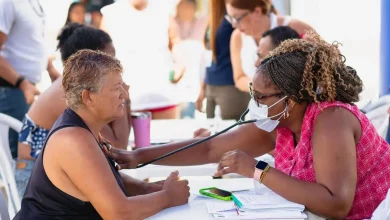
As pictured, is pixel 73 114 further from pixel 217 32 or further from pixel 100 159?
pixel 217 32

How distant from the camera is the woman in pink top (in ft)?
6.65

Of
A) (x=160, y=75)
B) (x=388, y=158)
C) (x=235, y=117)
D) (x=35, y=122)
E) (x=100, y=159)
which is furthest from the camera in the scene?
(x=235, y=117)

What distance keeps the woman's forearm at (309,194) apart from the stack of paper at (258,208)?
3 centimetres

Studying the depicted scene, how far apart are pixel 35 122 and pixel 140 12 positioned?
151cm

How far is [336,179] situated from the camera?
2.02 metres

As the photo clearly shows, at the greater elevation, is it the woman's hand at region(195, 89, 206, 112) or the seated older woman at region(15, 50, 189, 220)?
the seated older woman at region(15, 50, 189, 220)

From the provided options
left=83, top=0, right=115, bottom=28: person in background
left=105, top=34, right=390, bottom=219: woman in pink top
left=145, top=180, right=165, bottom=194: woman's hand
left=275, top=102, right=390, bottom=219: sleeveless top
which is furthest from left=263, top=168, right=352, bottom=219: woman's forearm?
left=83, top=0, right=115, bottom=28: person in background

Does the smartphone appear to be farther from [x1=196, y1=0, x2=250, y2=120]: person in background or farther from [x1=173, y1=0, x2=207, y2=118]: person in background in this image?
[x1=173, y1=0, x2=207, y2=118]: person in background

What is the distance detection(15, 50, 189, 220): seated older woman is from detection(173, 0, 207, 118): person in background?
2928 millimetres

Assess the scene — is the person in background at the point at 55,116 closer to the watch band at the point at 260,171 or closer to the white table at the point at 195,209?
the white table at the point at 195,209

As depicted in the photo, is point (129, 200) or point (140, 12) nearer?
point (129, 200)

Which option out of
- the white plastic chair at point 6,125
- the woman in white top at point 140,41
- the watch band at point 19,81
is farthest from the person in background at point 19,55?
the woman in white top at point 140,41

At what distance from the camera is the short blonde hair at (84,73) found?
208cm

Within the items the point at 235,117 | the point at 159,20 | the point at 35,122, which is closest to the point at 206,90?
the point at 235,117
